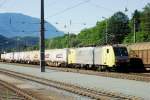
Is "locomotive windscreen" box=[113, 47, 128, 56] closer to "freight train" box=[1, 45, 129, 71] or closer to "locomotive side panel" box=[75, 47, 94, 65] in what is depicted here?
"freight train" box=[1, 45, 129, 71]

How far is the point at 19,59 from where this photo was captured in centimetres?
9631

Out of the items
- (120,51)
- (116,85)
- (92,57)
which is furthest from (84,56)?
(116,85)

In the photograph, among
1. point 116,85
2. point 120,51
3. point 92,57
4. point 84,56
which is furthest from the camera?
point 84,56

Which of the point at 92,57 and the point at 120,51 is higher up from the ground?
the point at 120,51

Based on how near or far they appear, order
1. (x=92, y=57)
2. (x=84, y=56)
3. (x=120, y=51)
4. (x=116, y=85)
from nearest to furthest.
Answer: (x=116, y=85) < (x=120, y=51) < (x=92, y=57) < (x=84, y=56)

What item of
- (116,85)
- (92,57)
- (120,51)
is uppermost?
(120,51)

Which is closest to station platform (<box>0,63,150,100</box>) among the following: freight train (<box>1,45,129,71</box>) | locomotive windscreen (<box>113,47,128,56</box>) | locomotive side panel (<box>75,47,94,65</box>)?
freight train (<box>1,45,129,71</box>)

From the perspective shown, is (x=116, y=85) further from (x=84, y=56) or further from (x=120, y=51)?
(x=84, y=56)

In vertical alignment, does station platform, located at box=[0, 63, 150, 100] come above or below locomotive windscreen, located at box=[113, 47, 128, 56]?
below

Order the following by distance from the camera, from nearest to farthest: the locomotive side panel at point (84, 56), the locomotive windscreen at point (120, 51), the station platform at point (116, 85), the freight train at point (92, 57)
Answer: the station platform at point (116, 85), the freight train at point (92, 57), the locomotive windscreen at point (120, 51), the locomotive side panel at point (84, 56)

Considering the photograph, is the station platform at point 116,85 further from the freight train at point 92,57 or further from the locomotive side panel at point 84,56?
the locomotive side panel at point 84,56

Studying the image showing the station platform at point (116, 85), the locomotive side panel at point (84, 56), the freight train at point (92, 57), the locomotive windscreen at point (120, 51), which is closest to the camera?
the station platform at point (116, 85)

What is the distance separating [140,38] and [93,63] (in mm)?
77475

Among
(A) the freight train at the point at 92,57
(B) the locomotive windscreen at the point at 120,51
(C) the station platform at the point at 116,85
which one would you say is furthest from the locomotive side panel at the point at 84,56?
(C) the station platform at the point at 116,85
